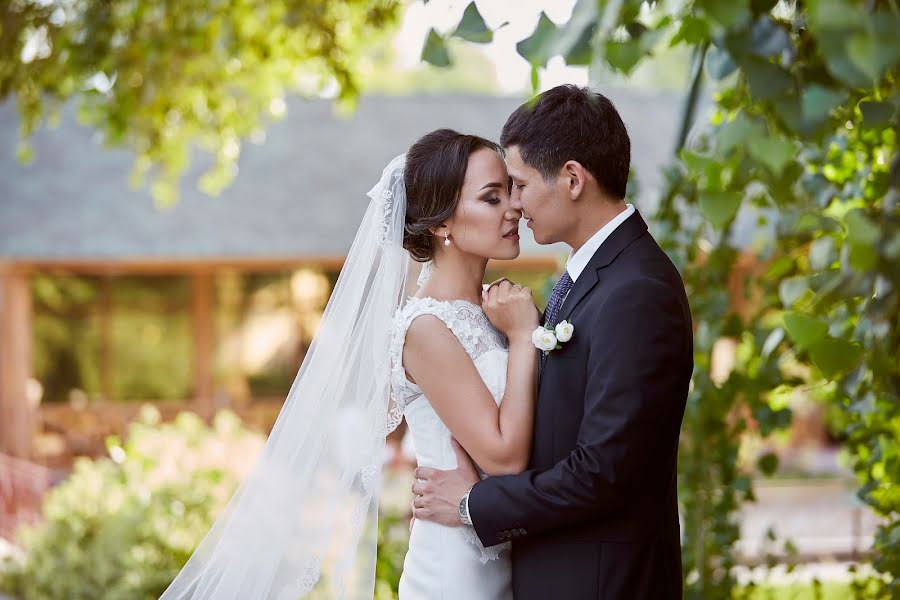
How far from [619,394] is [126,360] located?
16.4 m

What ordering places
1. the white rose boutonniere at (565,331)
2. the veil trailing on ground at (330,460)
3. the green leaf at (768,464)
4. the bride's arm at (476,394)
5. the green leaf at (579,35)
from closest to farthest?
the green leaf at (579,35) < the white rose boutonniere at (565,331) < the bride's arm at (476,394) < the veil trailing on ground at (330,460) < the green leaf at (768,464)

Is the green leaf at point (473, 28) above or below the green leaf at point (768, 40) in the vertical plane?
above

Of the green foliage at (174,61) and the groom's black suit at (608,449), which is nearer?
the groom's black suit at (608,449)

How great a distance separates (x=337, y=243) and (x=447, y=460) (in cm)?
1363

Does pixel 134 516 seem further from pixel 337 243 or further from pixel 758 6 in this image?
pixel 337 243

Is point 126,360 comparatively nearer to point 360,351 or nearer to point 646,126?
point 646,126

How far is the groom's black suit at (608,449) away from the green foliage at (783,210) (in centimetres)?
→ 32

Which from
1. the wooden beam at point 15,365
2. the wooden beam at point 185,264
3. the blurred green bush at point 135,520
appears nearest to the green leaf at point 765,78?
the blurred green bush at point 135,520

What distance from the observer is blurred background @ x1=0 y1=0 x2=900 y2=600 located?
1.87 m

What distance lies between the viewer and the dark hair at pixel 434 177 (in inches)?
123

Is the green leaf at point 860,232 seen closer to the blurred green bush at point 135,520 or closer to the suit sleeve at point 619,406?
the suit sleeve at point 619,406

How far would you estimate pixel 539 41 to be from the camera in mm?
1738

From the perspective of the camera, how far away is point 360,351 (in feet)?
11.1

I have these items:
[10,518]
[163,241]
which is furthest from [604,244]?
[163,241]
